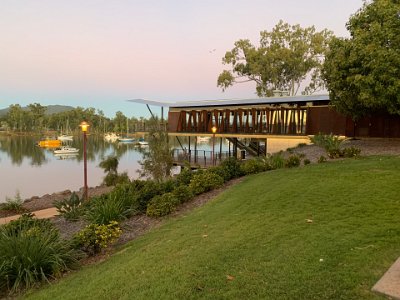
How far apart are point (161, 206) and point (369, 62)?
39.1ft

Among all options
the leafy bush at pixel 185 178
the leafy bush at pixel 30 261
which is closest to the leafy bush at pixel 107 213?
the leafy bush at pixel 30 261

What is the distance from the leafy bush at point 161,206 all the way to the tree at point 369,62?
1055 cm

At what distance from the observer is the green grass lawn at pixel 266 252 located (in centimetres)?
410

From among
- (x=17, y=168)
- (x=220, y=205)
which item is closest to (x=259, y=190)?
(x=220, y=205)

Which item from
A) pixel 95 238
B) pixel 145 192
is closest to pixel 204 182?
pixel 145 192

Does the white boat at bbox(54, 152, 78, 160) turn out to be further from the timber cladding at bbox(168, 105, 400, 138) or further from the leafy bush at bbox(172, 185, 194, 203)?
the leafy bush at bbox(172, 185, 194, 203)

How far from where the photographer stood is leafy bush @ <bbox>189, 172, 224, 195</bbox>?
36.8 feet

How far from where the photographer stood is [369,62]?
15.3 m

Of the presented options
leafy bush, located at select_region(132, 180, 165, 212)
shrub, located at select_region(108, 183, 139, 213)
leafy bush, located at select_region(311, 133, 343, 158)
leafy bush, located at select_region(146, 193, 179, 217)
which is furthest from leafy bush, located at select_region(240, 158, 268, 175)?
shrub, located at select_region(108, 183, 139, 213)

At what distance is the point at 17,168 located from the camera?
146 ft

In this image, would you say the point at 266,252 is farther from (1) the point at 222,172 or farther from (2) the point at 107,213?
(1) the point at 222,172

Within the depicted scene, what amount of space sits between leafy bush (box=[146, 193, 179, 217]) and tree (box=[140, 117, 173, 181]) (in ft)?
31.2

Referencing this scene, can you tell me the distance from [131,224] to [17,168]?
137 ft

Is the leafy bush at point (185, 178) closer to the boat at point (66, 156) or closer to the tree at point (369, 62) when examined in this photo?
the tree at point (369, 62)
